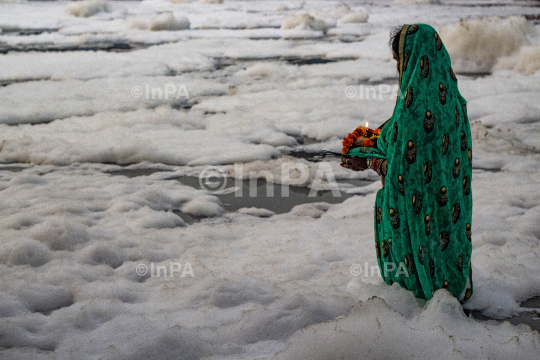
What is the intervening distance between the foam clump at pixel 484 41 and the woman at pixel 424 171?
27.4 feet

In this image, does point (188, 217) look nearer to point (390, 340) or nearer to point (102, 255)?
point (102, 255)

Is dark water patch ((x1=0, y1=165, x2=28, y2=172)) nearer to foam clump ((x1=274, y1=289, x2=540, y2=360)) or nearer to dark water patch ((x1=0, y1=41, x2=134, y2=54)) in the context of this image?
foam clump ((x1=274, y1=289, x2=540, y2=360))

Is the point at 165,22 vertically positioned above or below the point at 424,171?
above

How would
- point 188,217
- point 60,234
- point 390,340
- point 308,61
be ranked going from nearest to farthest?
point 390,340 → point 60,234 → point 188,217 → point 308,61

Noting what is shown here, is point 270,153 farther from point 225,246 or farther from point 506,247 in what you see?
point 506,247

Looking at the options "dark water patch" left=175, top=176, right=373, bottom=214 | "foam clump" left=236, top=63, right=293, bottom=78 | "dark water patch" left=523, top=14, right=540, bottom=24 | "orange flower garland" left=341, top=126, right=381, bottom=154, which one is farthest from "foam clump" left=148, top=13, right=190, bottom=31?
"orange flower garland" left=341, top=126, right=381, bottom=154

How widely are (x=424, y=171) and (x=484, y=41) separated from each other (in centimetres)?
884

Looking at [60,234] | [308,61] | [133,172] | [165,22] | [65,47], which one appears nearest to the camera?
[60,234]

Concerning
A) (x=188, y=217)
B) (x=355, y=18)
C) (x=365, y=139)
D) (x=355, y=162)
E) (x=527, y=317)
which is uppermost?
(x=355, y=18)

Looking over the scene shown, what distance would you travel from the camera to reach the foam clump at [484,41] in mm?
9828

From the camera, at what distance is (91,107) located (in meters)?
7.42

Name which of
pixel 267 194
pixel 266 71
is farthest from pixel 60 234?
pixel 266 71

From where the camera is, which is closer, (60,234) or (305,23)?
(60,234)

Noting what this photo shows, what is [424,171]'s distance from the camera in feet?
7.41
